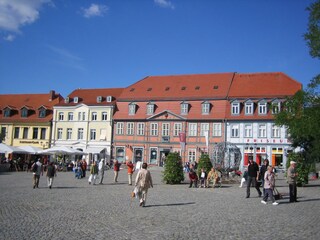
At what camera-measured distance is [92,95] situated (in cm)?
5784

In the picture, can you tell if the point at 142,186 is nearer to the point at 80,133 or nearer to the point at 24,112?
the point at 80,133

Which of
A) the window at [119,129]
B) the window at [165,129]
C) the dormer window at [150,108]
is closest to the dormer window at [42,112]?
the window at [119,129]

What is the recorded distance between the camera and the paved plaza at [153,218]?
352 inches

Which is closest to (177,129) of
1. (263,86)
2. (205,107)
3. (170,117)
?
(170,117)

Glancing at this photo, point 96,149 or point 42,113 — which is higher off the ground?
point 42,113

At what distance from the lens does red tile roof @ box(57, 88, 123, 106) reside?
5588cm

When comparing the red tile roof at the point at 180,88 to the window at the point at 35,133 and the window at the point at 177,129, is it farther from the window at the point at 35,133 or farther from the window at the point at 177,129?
the window at the point at 35,133

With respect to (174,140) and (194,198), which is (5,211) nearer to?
(194,198)

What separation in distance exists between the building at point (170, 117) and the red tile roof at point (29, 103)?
1277 cm

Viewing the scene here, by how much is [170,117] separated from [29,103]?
24.7 m

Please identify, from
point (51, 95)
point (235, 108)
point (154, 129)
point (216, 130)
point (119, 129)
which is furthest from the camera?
point (51, 95)

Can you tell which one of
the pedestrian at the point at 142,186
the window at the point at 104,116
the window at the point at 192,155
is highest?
the window at the point at 104,116

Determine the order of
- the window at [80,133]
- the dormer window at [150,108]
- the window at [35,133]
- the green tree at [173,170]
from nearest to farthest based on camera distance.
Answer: the green tree at [173,170] → the dormer window at [150,108] → the window at [80,133] → the window at [35,133]

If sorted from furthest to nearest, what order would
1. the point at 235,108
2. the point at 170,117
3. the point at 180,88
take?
the point at 180,88 → the point at 170,117 → the point at 235,108
